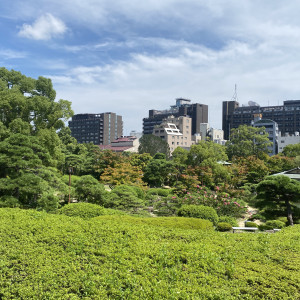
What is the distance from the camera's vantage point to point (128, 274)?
3.19 m

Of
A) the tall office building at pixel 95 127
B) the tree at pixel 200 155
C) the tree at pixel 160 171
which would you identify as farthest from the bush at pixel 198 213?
the tall office building at pixel 95 127

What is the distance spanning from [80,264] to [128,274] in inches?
27.1

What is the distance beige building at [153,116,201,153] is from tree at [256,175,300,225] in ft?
187

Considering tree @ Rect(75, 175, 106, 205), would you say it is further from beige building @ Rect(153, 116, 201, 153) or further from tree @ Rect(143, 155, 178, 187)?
beige building @ Rect(153, 116, 201, 153)

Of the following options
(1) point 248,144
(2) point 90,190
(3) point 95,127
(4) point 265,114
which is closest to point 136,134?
(3) point 95,127

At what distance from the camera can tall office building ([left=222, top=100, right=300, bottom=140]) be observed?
8038 cm

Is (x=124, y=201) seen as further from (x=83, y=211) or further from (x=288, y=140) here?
(x=288, y=140)

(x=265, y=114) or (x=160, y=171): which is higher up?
(x=265, y=114)

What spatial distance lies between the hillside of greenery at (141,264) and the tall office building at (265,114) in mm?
81020

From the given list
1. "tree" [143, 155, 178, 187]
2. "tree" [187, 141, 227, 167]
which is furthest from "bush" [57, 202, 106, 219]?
"tree" [143, 155, 178, 187]

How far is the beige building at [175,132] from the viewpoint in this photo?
7094 centimetres

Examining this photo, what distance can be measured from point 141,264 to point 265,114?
86.7 m

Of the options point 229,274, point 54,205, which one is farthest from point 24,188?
point 229,274

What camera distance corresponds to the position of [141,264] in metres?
3.42
